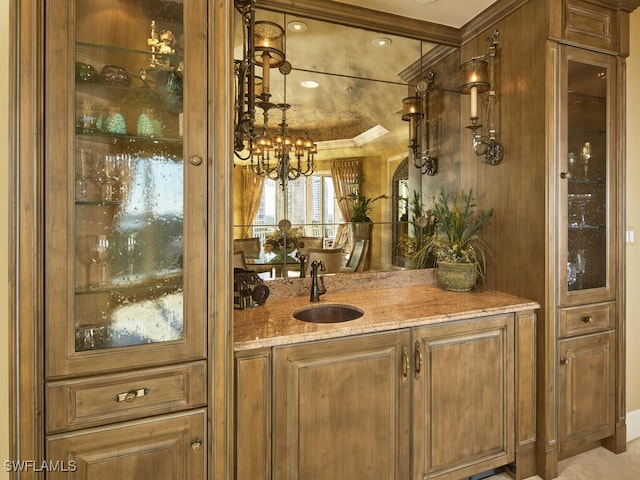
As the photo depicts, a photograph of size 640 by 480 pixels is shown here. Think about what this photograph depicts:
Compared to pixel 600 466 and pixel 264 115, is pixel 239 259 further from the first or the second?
pixel 600 466

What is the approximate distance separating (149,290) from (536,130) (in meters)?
2.17

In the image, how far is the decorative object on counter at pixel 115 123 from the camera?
1301 mm

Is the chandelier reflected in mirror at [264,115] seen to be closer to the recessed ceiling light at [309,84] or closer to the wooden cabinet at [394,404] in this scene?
the recessed ceiling light at [309,84]

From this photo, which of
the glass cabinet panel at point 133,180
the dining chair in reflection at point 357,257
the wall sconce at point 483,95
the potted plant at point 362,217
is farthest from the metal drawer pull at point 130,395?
the wall sconce at point 483,95

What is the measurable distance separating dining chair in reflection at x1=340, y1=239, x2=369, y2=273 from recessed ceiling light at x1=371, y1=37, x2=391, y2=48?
1325mm

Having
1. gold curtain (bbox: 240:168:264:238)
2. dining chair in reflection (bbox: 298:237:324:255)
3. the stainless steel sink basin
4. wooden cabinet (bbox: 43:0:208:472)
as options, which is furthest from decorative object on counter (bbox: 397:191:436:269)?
wooden cabinet (bbox: 43:0:208:472)

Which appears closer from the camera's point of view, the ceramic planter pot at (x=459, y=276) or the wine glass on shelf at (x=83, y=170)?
the wine glass on shelf at (x=83, y=170)

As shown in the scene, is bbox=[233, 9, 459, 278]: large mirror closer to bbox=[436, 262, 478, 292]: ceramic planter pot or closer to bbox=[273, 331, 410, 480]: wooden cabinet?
bbox=[436, 262, 478, 292]: ceramic planter pot

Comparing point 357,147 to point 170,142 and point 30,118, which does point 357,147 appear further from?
point 30,118

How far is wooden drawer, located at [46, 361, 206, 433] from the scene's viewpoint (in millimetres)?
1214

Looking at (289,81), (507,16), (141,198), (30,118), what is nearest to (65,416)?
(141,198)

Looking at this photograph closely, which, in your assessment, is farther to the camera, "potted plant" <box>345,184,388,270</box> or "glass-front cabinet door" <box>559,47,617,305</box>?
"potted plant" <box>345,184,388,270</box>

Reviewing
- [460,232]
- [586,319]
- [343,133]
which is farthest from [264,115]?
[586,319]

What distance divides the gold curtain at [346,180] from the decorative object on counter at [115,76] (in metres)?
1.31
